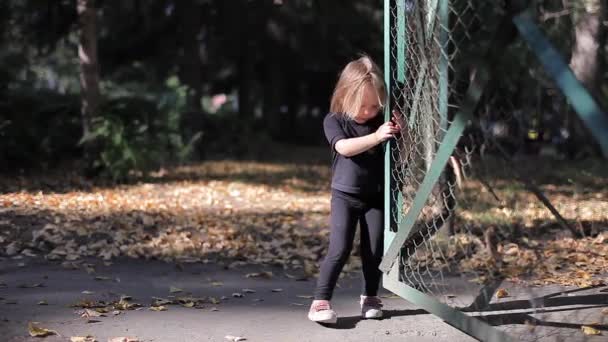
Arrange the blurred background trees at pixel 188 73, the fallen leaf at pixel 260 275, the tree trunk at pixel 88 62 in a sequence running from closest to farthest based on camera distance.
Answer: the fallen leaf at pixel 260 275 → the blurred background trees at pixel 188 73 → the tree trunk at pixel 88 62

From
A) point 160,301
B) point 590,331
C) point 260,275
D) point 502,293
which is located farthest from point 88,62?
point 590,331

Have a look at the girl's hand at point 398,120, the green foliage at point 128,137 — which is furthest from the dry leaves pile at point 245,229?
the girl's hand at point 398,120

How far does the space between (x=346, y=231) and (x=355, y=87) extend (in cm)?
86

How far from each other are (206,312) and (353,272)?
6.96 feet

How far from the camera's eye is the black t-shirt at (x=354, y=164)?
15.7 feet

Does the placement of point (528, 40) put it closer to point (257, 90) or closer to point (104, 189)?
point (104, 189)

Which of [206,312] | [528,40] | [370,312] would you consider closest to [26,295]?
[206,312]

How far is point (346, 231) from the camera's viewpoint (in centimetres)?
482

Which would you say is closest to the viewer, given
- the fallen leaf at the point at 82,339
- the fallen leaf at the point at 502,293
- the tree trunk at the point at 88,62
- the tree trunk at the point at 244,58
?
the fallen leaf at the point at 82,339

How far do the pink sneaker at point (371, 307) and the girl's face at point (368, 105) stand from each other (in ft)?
3.63

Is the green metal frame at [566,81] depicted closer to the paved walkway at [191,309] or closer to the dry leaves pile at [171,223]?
the paved walkway at [191,309]

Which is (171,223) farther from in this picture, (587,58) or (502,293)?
(587,58)

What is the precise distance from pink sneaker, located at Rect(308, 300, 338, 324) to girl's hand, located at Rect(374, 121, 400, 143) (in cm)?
105

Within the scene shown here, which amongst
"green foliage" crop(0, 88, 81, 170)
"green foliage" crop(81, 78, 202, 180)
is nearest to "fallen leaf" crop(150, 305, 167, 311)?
"green foliage" crop(81, 78, 202, 180)
